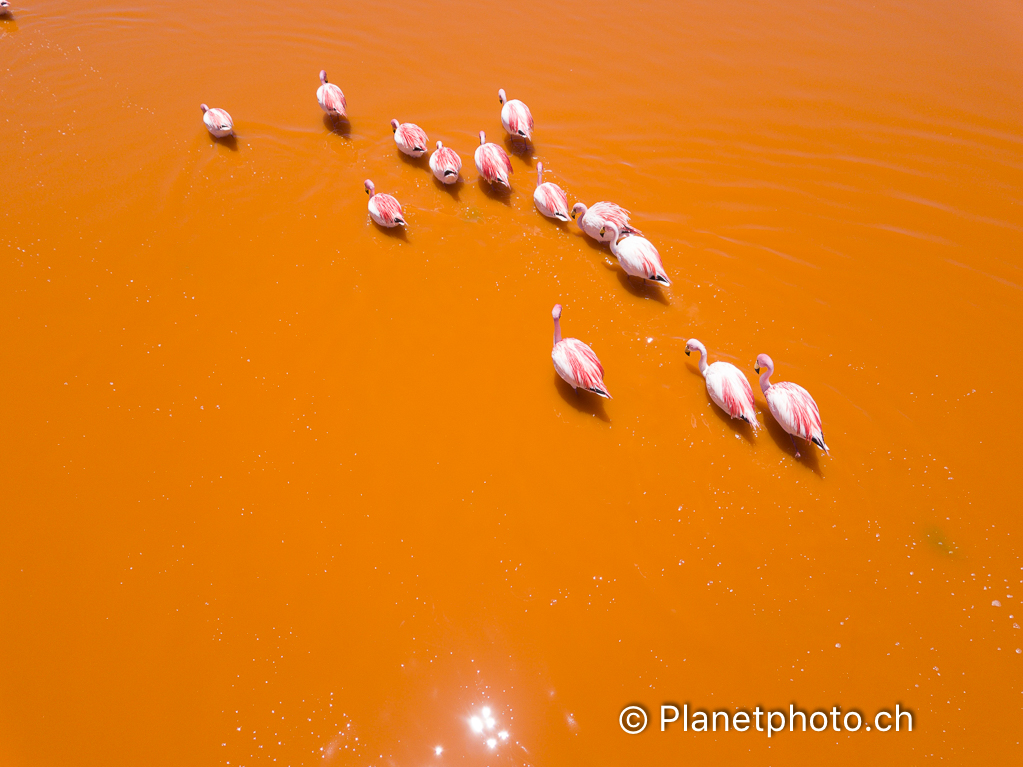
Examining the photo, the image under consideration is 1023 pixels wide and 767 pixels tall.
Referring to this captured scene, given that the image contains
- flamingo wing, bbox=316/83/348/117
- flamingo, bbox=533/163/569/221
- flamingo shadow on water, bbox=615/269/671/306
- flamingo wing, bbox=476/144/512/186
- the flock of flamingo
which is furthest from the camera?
flamingo wing, bbox=316/83/348/117

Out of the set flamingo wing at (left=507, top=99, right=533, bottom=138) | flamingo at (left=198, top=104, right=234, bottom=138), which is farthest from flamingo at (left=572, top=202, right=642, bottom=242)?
flamingo at (left=198, top=104, right=234, bottom=138)

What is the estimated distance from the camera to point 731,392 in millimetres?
4098

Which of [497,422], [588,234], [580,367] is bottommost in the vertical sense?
[497,422]

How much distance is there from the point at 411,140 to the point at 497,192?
1.15m

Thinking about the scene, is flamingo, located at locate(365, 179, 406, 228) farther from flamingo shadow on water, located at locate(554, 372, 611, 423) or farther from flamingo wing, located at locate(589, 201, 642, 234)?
flamingo shadow on water, located at locate(554, 372, 611, 423)

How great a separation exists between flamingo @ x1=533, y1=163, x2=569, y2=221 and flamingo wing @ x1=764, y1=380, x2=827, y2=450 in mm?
2721

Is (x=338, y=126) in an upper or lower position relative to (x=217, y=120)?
upper

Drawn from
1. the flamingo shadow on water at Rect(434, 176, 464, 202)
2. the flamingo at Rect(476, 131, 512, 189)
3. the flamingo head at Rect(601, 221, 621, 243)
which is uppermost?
the flamingo at Rect(476, 131, 512, 189)

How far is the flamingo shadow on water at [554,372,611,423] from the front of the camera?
14.4ft

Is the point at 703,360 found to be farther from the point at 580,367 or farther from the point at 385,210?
the point at 385,210

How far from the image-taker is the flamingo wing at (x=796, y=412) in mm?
3934

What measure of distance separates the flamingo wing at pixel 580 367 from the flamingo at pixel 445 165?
2639 mm

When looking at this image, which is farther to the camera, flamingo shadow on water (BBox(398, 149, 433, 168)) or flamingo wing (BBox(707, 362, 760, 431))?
flamingo shadow on water (BBox(398, 149, 433, 168))

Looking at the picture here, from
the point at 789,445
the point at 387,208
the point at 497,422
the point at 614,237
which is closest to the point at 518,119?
the point at 387,208
